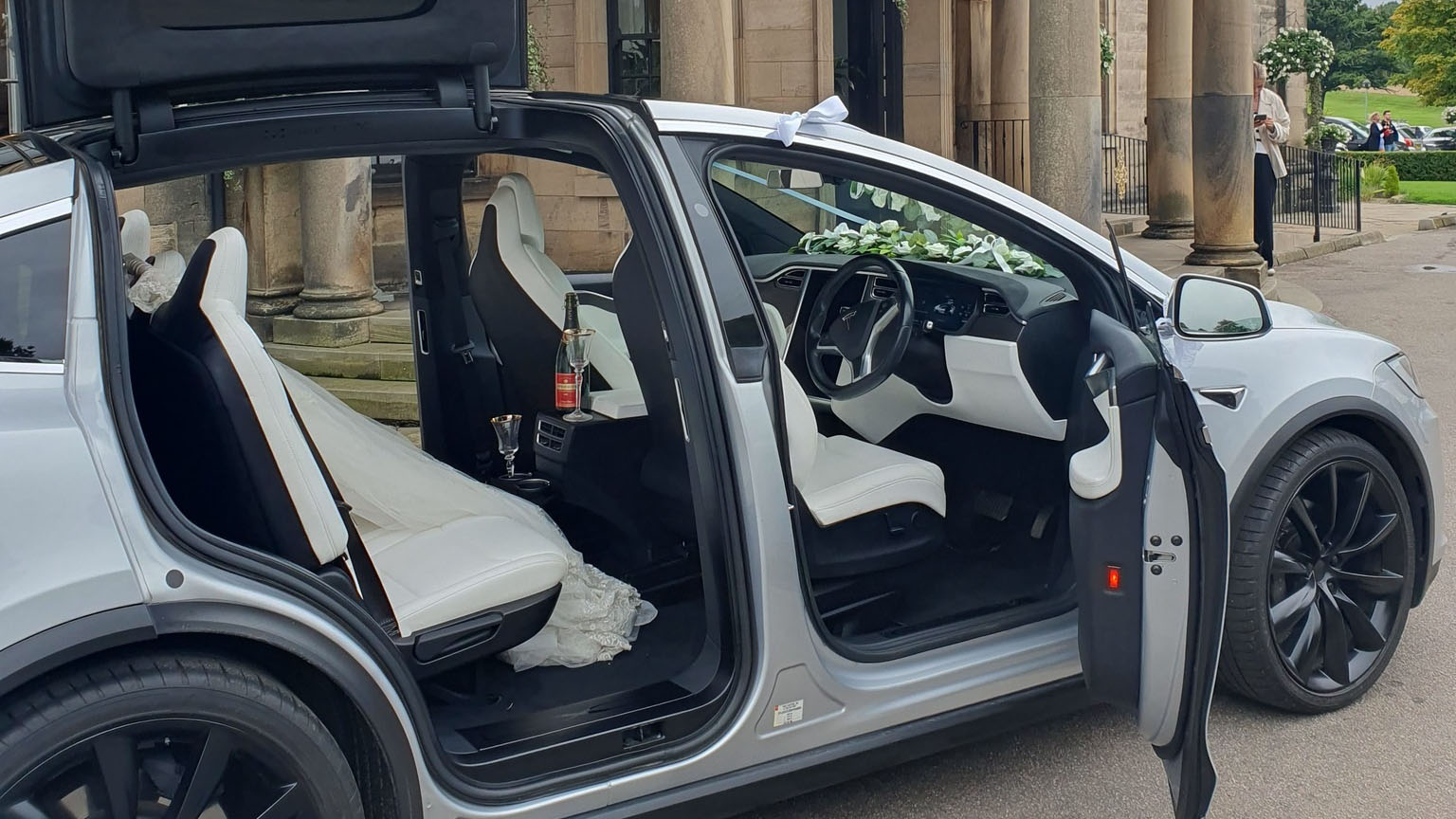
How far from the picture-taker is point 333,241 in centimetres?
893

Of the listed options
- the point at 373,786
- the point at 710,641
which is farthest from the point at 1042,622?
the point at 373,786

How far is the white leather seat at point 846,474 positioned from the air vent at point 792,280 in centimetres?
80

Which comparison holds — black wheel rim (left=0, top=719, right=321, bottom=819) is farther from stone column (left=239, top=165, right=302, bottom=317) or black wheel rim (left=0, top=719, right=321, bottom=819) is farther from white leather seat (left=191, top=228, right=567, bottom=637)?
stone column (left=239, top=165, right=302, bottom=317)

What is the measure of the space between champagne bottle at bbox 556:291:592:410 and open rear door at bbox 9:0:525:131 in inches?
54.4

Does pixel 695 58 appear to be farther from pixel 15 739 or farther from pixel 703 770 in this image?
pixel 15 739

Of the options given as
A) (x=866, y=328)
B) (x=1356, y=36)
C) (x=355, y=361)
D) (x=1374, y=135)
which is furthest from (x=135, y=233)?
(x=1356, y=36)

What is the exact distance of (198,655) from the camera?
7.91ft

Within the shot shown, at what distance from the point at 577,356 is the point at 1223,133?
1030 centimetres

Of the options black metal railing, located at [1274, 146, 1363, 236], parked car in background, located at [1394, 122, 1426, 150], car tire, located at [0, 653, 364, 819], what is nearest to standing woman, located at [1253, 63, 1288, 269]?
black metal railing, located at [1274, 146, 1363, 236]

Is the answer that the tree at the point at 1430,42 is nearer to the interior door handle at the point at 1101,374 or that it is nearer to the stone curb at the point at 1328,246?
the stone curb at the point at 1328,246

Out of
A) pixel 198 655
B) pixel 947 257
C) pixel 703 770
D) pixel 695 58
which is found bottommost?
pixel 703 770

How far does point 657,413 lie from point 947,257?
4.09 feet

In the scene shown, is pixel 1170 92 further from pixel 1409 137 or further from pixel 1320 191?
pixel 1409 137

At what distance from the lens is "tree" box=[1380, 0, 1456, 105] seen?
51250mm
